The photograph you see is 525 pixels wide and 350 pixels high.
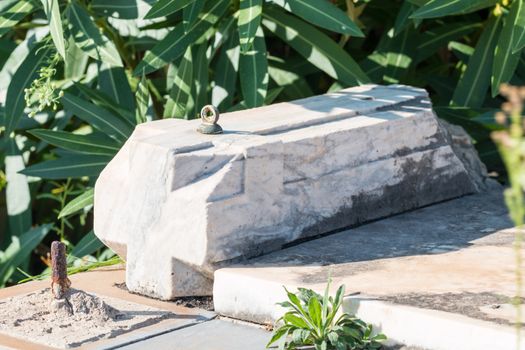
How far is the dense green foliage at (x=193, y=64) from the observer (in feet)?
13.4

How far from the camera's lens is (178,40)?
417cm

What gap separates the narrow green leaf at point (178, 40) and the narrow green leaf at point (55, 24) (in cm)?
41

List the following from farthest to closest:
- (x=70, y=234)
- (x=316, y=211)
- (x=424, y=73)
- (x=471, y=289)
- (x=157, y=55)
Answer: (x=70, y=234)
(x=424, y=73)
(x=157, y=55)
(x=316, y=211)
(x=471, y=289)

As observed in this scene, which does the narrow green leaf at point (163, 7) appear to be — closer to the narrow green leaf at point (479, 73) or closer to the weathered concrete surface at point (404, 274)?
the weathered concrete surface at point (404, 274)

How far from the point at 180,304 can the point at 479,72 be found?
1.81 m

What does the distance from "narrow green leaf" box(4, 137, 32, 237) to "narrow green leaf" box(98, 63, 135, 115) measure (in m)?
0.60

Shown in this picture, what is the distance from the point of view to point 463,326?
2586 mm

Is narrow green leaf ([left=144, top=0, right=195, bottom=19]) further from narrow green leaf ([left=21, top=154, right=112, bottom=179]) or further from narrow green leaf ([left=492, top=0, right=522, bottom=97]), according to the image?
narrow green leaf ([left=492, top=0, right=522, bottom=97])

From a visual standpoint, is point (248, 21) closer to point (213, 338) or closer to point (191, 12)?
point (191, 12)

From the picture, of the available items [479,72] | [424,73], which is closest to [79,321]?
[479,72]

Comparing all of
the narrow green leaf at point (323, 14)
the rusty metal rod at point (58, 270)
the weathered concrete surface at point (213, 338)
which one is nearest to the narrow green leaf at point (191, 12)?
the narrow green leaf at point (323, 14)

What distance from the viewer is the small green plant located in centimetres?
267

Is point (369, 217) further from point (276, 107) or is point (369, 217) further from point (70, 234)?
point (70, 234)

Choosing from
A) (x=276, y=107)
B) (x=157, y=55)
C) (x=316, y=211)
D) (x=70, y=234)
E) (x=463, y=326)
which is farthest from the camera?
(x=70, y=234)
